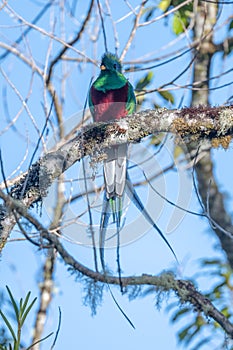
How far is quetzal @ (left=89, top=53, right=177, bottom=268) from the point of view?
3197mm

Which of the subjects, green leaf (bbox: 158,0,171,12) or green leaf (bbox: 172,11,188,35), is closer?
green leaf (bbox: 158,0,171,12)

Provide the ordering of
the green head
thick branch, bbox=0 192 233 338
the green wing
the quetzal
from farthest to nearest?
the green head
the green wing
the quetzal
thick branch, bbox=0 192 233 338

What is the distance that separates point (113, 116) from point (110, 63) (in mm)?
578

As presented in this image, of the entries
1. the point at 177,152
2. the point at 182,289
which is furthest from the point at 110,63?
the point at 182,289

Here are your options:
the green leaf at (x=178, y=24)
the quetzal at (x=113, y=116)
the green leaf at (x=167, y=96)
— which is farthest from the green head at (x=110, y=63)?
the green leaf at (x=178, y=24)

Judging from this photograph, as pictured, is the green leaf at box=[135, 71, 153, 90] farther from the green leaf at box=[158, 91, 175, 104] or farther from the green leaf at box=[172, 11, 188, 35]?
the green leaf at box=[172, 11, 188, 35]

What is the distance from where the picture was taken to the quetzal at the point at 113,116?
3197mm

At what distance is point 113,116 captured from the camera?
380 cm

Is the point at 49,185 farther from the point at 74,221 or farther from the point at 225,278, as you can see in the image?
the point at 225,278

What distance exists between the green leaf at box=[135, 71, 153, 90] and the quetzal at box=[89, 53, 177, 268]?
36 centimetres

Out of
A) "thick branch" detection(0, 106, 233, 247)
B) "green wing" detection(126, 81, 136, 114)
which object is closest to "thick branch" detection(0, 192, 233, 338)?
"thick branch" detection(0, 106, 233, 247)

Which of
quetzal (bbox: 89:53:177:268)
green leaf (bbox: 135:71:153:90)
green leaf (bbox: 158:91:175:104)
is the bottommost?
quetzal (bbox: 89:53:177:268)

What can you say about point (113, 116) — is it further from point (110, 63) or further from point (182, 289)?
point (182, 289)

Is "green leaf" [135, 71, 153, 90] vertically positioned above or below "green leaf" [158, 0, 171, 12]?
below
